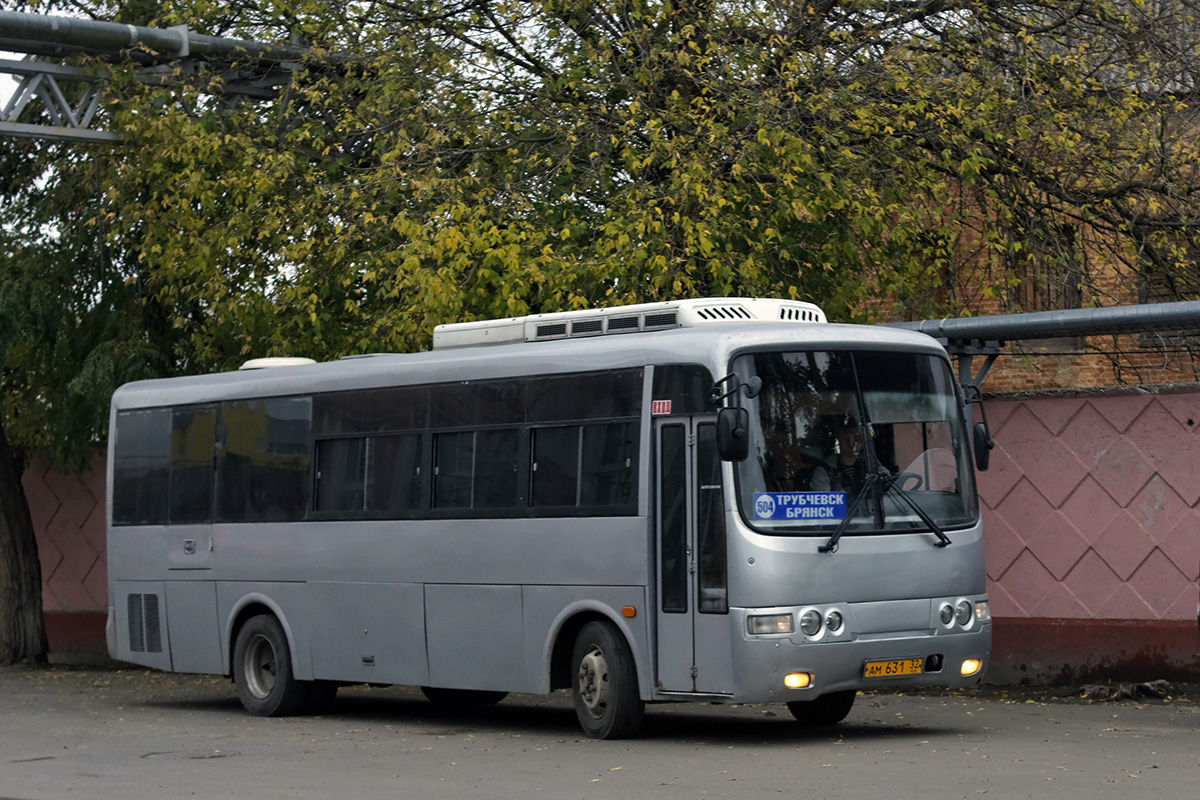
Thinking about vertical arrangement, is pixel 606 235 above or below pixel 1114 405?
above

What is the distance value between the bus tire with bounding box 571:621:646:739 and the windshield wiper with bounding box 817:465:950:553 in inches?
64.4

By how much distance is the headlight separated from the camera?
12.1 meters

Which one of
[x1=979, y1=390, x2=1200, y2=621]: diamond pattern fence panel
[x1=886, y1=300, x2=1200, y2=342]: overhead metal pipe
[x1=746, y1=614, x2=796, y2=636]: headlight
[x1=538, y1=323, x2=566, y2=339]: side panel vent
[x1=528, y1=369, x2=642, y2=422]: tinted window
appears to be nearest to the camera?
[x1=746, y1=614, x2=796, y2=636]: headlight

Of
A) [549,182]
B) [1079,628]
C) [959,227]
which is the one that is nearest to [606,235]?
[549,182]

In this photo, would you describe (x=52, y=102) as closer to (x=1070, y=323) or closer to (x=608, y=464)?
(x=608, y=464)

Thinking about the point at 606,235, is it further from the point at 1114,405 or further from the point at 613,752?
the point at 613,752

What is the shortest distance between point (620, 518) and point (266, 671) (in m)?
4.91

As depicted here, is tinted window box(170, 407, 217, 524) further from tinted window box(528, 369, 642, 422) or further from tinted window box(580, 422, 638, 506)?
tinted window box(580, 422, 638, 506)

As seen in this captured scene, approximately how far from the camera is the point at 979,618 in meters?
13.1

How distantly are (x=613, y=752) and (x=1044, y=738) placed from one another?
2994 millimetres

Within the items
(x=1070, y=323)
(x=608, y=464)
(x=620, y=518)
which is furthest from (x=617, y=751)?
(x=1070, y=323)

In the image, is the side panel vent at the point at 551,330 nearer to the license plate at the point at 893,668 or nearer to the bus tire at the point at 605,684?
the bus tire at the point at 605,684

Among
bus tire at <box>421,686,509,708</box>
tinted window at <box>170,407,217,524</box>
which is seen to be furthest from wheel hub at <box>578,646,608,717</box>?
tinted window at <box>170,407,217,524</box>

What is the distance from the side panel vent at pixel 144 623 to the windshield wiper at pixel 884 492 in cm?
764
